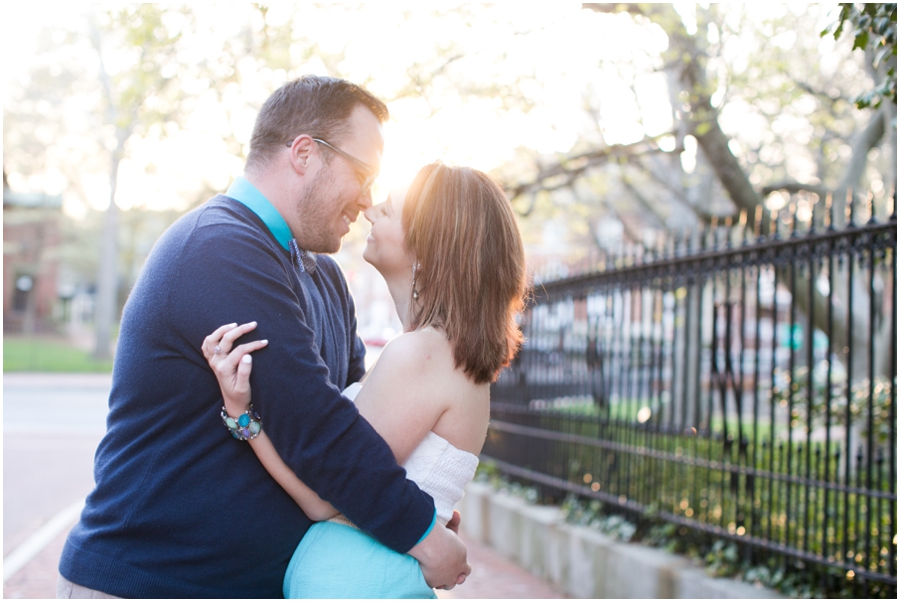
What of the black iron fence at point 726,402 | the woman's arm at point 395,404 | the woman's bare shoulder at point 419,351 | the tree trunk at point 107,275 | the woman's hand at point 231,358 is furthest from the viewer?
the tree trunk at point 107,275

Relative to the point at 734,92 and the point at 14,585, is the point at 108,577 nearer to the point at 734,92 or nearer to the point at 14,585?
the point at 14,585

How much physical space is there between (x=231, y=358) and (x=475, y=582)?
4.84 meters

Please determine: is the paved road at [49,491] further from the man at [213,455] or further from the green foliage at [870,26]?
the green foliage at [870,26]

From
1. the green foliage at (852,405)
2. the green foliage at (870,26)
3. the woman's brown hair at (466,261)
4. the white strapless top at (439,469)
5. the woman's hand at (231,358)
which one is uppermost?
the green foliage at (870,26)

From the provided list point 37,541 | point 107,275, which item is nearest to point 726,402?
point 37,541

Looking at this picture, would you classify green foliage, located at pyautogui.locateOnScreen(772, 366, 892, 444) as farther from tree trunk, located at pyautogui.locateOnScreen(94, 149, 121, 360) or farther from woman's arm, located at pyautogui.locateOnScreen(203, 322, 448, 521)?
tree trunk, located at pyautogui.locateOnScreen(94, 149, 121, 360)

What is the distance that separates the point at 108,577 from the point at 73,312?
49.9 meters

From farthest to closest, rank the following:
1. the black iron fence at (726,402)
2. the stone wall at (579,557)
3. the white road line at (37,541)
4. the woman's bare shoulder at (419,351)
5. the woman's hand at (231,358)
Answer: the white road line at (37,541) < the stone wall at (579,557) < the black iron fence at (726,402) < the woman's bare shoulder at (419,351) < the woman's hand at (231,358)

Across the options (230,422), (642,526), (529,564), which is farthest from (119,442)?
(529,564)

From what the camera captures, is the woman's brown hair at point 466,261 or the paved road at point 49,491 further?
the paved road at point 49,491

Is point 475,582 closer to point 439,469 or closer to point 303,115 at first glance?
point 439,469

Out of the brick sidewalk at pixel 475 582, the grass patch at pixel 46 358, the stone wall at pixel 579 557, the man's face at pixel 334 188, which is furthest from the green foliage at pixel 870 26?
the grass patch at pixel 46 358

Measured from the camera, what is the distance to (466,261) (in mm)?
2250

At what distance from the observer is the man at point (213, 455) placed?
1895 millimetres
